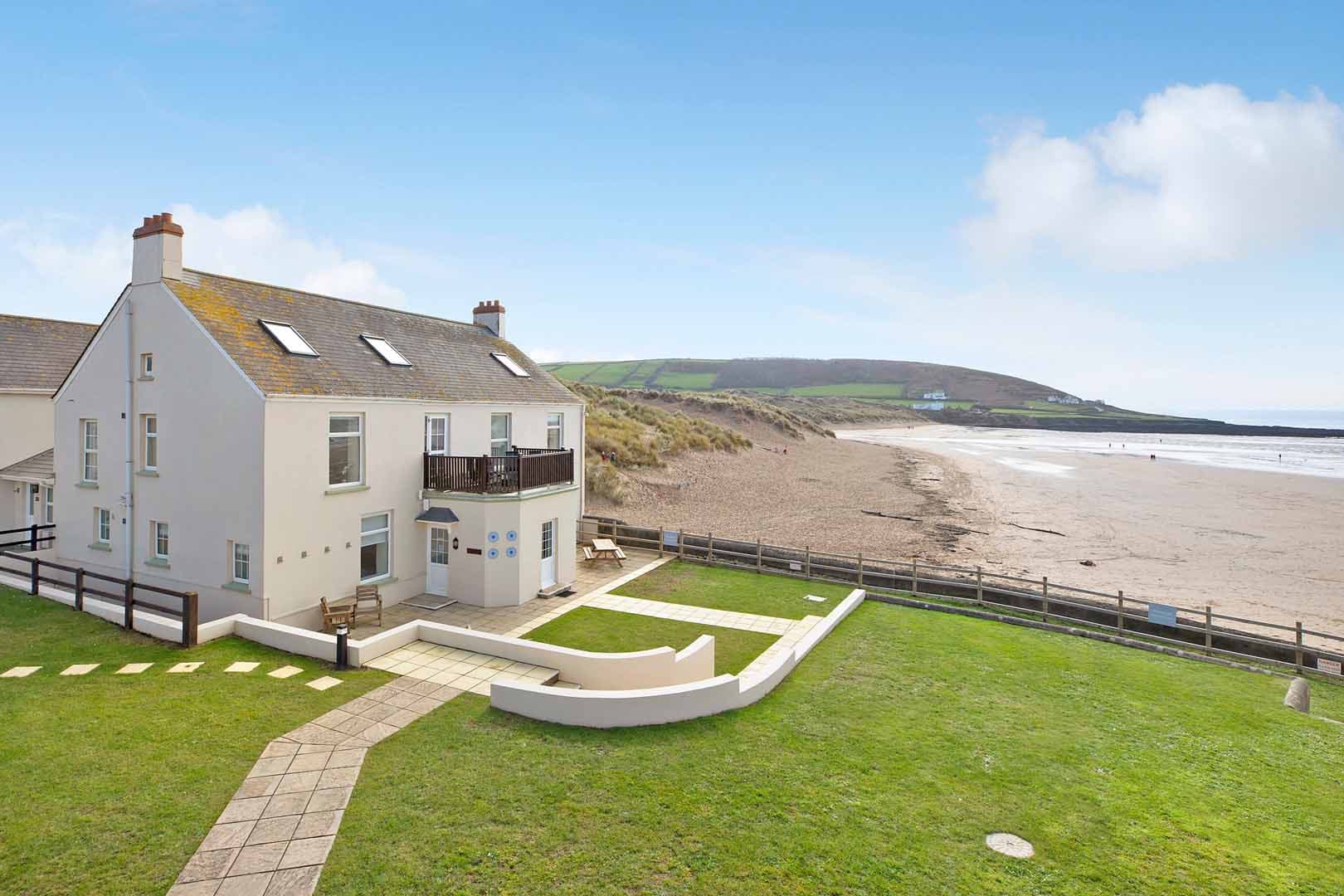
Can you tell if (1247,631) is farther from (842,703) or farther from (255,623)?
(255,623)

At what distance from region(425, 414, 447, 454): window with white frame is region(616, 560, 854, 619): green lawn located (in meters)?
5.83

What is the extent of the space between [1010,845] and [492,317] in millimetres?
21066

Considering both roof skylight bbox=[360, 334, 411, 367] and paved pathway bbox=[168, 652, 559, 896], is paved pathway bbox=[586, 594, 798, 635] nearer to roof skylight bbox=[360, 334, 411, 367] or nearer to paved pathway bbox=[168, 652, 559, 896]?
paved pathway bbox=[168, 652, 559, 896]

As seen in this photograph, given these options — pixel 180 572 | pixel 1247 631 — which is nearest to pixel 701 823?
pixel 180 572

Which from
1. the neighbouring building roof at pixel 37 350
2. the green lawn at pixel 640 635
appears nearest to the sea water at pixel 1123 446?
the green lawn at pixel 640 635

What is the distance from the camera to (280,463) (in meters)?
12.6

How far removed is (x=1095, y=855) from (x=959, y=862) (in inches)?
58.8

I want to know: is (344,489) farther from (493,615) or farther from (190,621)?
(493,615)

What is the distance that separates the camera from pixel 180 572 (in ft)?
45.3

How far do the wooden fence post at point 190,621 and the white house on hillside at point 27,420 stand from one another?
10758mm

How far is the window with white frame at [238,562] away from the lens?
13023 mm

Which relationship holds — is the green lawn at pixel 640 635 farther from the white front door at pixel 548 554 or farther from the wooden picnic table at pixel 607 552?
the wooden picnic table at pixel 607 552

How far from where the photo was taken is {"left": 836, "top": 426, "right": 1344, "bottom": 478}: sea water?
190 ft

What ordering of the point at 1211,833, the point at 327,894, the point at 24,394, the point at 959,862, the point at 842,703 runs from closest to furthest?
the point at 327,894 < the point at 959,862 < the point at 1211,833 < the point at 842,703 < the point at 24,394
